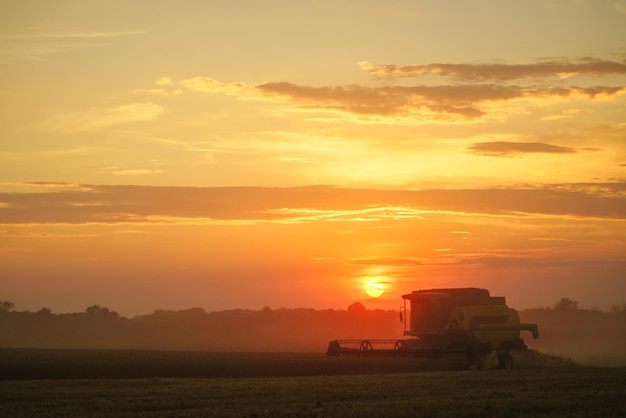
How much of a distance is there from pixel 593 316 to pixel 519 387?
85810 millimetres

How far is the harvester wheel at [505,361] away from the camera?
43.4 m

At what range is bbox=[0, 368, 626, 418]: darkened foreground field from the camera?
76.2 feet

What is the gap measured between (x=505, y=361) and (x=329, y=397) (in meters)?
19.2

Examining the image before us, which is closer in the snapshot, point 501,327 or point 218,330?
point 501,327

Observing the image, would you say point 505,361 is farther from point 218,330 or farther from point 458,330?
point 218,330

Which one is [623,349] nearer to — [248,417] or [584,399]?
[584,399]

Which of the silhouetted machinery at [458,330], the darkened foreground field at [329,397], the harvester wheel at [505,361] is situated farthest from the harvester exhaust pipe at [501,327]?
the darkened foreground field at [329,397]

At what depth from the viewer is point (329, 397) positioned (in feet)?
88.2

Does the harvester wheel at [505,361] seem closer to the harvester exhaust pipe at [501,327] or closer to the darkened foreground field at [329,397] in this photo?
the harvester exhaust pipe at [501,327]

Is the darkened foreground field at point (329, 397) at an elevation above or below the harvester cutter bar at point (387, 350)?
below

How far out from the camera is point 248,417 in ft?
72.8

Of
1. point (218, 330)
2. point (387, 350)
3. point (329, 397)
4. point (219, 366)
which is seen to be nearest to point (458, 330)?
point (387, 350)

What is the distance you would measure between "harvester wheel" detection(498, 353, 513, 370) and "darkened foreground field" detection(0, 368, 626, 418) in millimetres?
8583

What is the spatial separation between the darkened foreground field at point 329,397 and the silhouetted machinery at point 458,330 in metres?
8.33
